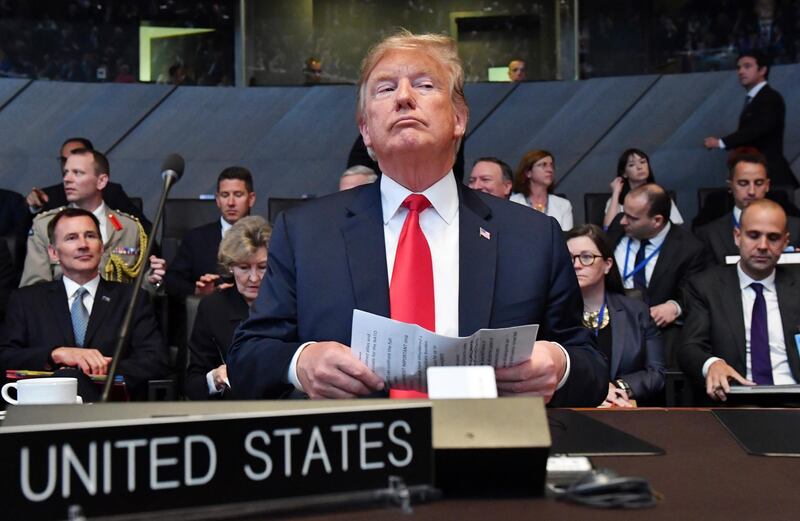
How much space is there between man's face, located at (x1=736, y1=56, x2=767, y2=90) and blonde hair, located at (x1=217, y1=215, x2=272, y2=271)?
4.45m

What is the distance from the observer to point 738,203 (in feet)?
18.4

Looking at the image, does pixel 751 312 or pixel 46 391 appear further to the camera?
pixel 751 312

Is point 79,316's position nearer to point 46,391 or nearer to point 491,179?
point 491,179

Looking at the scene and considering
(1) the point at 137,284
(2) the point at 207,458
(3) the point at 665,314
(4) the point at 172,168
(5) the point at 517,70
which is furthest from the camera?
(5) the point at 517,70

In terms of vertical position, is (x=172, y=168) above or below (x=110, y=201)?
below

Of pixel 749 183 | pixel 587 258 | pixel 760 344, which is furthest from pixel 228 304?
pixel 749 183

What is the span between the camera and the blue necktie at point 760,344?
3.96 metres

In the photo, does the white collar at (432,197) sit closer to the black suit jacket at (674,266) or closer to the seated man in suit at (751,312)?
the seated man in suit at (751,312)

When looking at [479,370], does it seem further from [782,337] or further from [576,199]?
[576,199]

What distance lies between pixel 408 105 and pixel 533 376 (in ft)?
1.92

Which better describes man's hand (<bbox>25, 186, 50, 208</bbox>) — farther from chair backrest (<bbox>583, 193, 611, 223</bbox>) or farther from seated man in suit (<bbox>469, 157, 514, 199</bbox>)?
chair backrest (<bbox>583, 193, 611, 223</bbox>)

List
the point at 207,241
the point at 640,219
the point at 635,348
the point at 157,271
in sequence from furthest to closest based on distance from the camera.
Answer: the point at 207,241 < the point at 640,219 < the point at 157,271 < the point at 635,348

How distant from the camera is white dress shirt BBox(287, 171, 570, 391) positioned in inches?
74.4

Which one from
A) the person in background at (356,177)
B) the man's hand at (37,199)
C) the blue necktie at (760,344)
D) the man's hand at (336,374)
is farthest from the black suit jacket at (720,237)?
the man's hand at (336,374)
